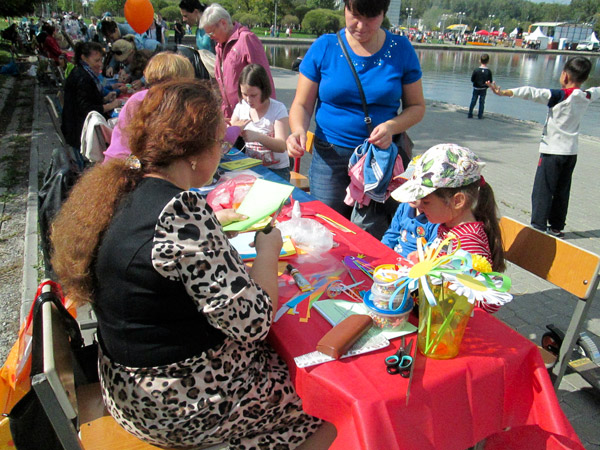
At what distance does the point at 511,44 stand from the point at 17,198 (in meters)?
72.6

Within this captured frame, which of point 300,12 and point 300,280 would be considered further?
point 300,12

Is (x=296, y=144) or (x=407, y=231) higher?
(x=296, y=144)

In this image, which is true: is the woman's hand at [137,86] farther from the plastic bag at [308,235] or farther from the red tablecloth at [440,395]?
the red tablecloth at [440,395]

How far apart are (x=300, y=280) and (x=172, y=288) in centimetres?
59

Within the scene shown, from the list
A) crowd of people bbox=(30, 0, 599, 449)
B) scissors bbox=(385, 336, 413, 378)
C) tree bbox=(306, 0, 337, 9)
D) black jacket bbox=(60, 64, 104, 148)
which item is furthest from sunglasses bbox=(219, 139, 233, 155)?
tree bbox=(306, 0, 337, 9)

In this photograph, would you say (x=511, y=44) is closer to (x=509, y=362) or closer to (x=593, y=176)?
(x=593, y=176)

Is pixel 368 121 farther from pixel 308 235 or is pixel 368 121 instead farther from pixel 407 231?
pixel 308 235

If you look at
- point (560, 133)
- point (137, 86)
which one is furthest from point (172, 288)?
point (137, 86)

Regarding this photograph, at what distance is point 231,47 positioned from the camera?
4406 mm

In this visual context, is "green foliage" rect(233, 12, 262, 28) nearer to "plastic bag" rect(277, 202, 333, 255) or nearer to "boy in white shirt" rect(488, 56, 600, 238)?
"boy in white shirt" rect(488, 56, 600, 238)

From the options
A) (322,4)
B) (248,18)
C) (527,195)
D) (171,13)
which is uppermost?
(322,4)

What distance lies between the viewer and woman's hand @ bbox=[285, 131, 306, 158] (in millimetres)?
2598

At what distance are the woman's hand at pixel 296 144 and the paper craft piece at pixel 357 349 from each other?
1.48m

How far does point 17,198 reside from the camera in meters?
4.82
